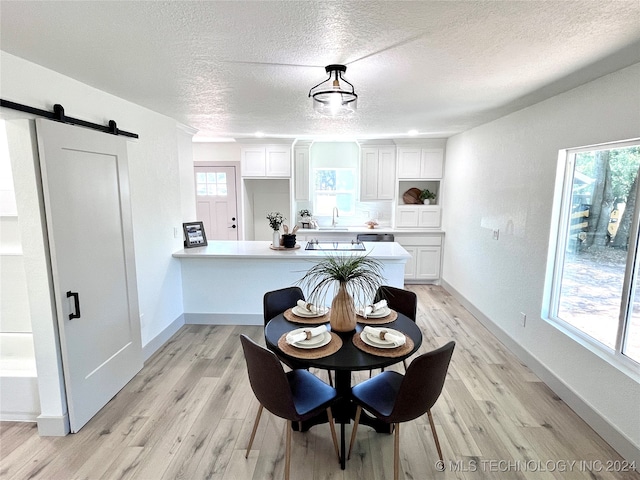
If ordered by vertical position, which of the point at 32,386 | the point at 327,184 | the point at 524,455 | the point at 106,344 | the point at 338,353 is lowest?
the point at 524,455

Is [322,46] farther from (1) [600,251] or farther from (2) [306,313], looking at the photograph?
(1) [600,251]

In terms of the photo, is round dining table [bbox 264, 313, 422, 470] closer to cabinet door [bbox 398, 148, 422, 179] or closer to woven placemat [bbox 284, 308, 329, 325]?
woven placemat [bbox 284, 308, 329, 325]

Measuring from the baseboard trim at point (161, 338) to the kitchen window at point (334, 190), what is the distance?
127 inches

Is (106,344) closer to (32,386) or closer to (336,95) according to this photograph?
(32,386)

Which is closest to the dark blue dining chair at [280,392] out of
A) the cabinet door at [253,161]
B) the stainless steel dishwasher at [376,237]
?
the stainless steel dishwasher at [376,237]

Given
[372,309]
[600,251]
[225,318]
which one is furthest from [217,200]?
[600,251]

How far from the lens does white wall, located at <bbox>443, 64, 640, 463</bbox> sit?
2.12m

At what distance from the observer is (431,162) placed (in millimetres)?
5500

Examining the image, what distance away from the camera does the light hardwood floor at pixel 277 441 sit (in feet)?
6.45

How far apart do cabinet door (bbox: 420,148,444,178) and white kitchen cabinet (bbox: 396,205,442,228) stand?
→ 1.74ft

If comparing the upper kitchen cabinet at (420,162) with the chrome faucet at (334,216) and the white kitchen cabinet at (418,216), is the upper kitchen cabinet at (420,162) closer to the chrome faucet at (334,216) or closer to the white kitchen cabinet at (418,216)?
the white kitchen cabinet at (418,216)

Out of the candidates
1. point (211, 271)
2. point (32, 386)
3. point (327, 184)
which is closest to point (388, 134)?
point (327, 184)

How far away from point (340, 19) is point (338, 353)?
163 centimetres

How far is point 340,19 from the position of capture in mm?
1438
